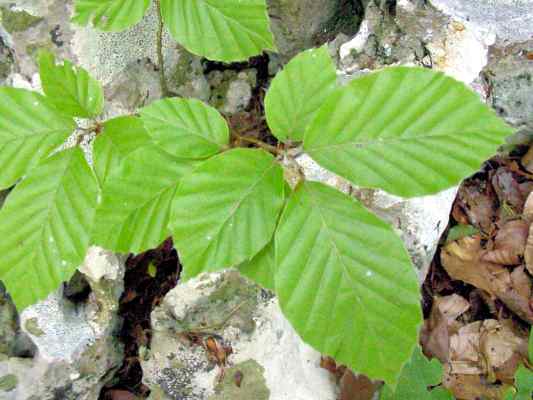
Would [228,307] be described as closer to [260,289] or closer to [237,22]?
[260,289]

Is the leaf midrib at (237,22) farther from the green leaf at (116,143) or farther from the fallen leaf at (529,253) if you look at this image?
the fallen leaf at (529,253)

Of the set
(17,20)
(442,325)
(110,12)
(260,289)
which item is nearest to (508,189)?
(442,325)

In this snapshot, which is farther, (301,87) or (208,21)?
(208,21)

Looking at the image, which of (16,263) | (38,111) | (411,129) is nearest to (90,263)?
(16,263)

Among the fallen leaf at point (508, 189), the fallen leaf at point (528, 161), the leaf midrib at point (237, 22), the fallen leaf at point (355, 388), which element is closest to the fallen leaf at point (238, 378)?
the fallen leaf at point (355, 388)

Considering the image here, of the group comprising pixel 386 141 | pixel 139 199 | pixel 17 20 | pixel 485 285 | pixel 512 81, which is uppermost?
pixel 17 20

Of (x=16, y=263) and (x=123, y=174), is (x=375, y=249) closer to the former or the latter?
(x=123, y=174)
